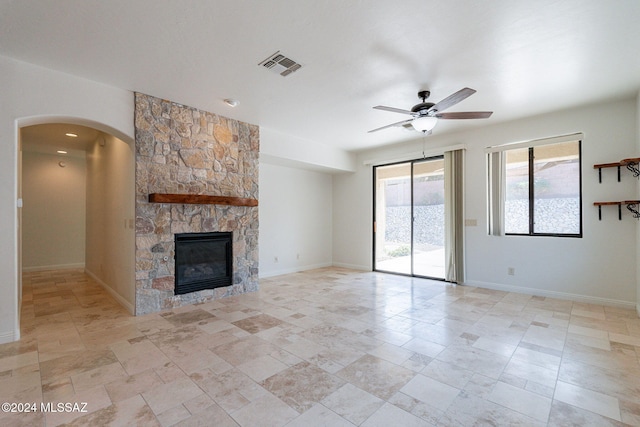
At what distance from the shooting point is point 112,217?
4590 millimetres

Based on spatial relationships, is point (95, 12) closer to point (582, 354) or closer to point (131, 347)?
point (131, 347)

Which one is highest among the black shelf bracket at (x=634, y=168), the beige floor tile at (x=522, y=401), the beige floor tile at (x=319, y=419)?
the black shelf bracket at (x=634, y=168)

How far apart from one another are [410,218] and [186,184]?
4.36 meters

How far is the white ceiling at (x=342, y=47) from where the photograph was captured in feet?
7.25

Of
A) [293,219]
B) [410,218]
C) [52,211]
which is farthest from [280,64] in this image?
[52,211]

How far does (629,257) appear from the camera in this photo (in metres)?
3.87

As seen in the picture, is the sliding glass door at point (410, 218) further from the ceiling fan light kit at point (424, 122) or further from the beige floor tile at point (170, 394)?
the beige floor tile at point (170, 394)

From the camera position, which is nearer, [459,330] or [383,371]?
[383,371]

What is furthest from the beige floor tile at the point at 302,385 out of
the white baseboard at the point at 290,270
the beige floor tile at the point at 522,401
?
the white baseboard at the point at 290,270

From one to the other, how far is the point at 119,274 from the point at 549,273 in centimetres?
644

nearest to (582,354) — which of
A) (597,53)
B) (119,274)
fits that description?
(597,53)

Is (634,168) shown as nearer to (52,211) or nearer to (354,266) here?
(354,266)

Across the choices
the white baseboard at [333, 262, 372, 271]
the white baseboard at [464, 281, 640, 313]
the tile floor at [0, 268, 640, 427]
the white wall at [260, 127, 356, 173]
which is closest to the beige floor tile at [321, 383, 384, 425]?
the tile floor at [0, 268, 640, 427]

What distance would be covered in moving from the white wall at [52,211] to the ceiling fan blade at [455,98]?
8.27 meters
